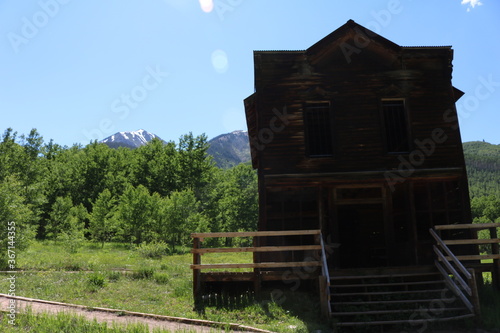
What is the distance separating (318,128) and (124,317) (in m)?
9.47

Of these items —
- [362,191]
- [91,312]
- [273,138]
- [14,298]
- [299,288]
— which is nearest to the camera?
[91,312]

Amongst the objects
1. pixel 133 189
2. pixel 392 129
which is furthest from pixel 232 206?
pixel 392 129

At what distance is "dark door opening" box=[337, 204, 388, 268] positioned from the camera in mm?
15422

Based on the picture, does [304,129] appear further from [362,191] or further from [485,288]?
[485,288]

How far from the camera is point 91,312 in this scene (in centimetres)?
847

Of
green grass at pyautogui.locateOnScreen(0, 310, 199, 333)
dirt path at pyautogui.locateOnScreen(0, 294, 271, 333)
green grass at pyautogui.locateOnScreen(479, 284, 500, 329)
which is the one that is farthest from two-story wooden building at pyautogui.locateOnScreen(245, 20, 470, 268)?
green grass at pyautogui.locateOnScreen(0, 310, 199, 333)

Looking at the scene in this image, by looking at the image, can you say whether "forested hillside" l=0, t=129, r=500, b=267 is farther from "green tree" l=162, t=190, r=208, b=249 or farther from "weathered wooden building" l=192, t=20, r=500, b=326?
"weathered wooden building" l=192, t=20, r=500, b=326

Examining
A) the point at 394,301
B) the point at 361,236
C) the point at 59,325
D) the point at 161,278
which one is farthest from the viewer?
the point at 361,236

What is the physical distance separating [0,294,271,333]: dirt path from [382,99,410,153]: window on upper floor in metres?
9.43

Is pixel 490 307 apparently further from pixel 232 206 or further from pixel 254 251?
pixel 232 206

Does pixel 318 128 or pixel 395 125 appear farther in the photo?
pixel 395 125

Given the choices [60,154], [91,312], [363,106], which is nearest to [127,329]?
[91,312]

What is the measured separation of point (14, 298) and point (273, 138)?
9379 millimetres

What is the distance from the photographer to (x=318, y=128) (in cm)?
1392
